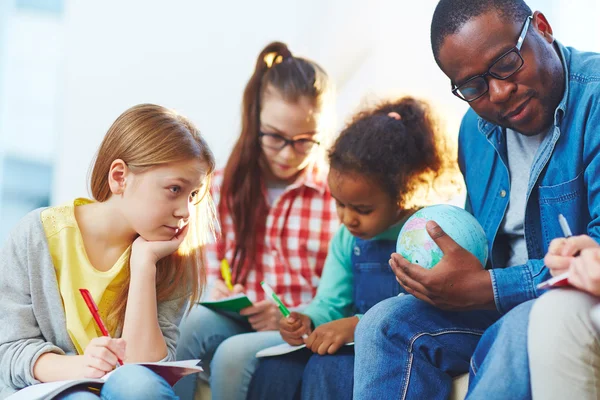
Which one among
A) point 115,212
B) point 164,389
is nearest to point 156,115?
point 115,212

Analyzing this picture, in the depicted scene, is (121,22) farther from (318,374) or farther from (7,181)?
(318,374)

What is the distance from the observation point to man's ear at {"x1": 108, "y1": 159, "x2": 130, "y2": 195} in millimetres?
1682

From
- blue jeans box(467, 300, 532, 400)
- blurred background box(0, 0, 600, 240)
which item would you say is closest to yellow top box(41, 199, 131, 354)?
blue jeans box(467, 300, 532, 400)

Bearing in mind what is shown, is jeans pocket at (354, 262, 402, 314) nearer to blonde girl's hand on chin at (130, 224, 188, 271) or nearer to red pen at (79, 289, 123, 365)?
blonde girl's hand on chin at (130, 224, 188, 271)

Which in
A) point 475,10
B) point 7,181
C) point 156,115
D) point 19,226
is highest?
point 475,10

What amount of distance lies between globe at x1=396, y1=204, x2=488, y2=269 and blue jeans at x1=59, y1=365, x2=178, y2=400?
587mm

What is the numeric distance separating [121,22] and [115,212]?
1.97m

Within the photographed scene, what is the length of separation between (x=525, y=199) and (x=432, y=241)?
0.28 m

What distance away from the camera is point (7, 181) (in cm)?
470

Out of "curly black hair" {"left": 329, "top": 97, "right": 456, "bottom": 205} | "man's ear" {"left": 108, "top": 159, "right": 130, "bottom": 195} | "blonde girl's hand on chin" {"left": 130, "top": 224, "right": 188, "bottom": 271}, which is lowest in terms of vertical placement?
"blonde girl's hand on chin" {"left": 130, "top": 224, "right": 188, "bottom": 271}

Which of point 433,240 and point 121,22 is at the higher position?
point 121,22

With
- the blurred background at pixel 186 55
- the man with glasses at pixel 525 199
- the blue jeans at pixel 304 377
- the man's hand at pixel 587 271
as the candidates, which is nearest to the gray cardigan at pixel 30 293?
the blue jeans at pixel 304 377

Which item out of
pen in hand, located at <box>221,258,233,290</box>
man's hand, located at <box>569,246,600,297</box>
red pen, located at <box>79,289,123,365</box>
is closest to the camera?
man's hand, located at <box>569,246,600,297</box>

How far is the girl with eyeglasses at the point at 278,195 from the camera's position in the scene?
92.4 inches
